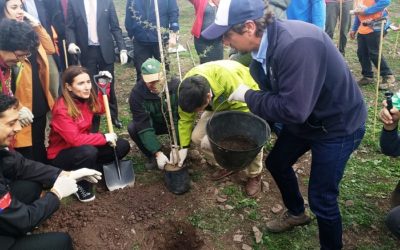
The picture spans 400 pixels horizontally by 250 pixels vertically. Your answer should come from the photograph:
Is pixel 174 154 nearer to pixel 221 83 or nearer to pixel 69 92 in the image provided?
pixel 221 83

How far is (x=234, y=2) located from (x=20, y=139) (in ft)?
8.90

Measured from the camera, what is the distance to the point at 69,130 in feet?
11.9

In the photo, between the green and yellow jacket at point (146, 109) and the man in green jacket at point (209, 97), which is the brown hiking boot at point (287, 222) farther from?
the green and yellow jacket at point (146, 109)

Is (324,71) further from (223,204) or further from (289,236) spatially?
(223,204)

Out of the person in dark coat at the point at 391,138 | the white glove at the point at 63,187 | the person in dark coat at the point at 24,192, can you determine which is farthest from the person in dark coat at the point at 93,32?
the person in dark coat at the point at 391,138

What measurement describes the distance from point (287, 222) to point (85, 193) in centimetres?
204

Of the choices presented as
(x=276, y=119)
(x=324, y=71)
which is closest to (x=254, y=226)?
(x=276, y=119)

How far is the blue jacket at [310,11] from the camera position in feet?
16.4

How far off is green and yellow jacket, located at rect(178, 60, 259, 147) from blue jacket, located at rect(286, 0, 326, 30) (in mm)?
1943

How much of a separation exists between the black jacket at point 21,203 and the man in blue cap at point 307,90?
1636mm

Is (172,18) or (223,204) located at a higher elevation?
(172,18)

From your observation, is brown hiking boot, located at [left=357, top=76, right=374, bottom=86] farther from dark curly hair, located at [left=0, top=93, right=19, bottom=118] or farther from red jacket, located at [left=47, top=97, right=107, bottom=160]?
dark curly hair, located at [left=0, top=93, right=19, bottom=118]

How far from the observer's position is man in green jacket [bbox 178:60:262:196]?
3268 millimetres

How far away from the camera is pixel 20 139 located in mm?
3740
